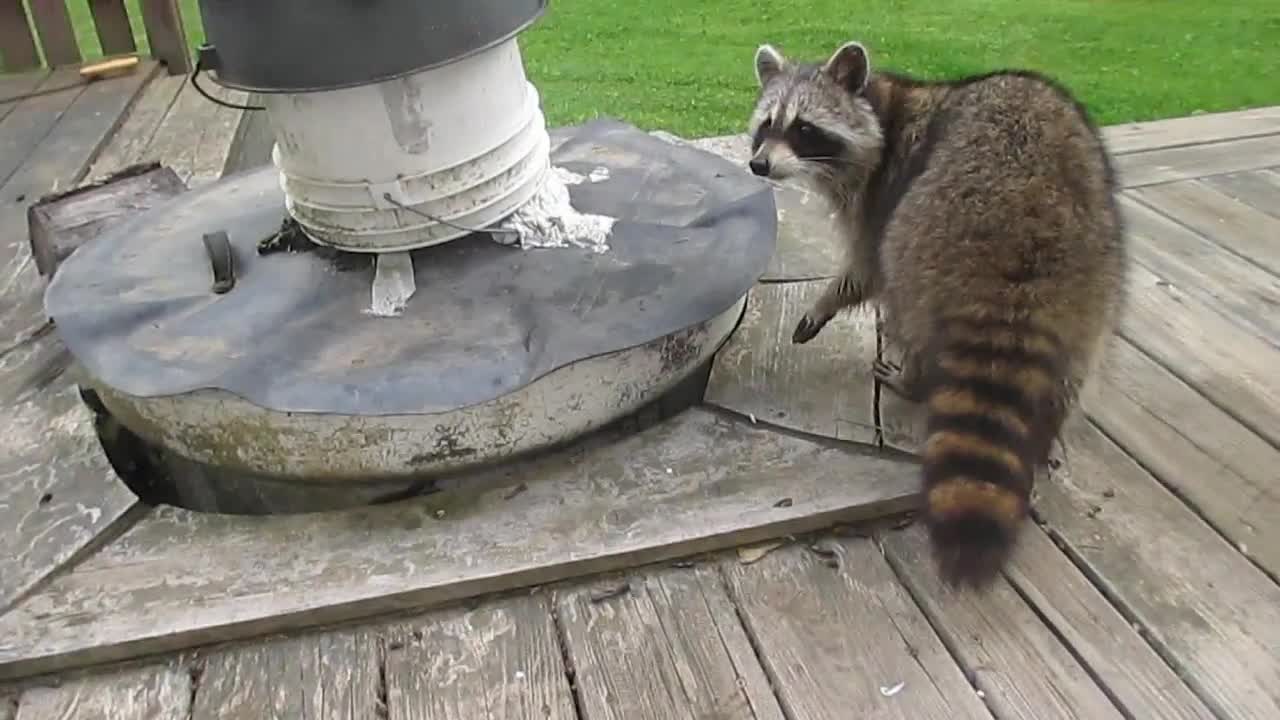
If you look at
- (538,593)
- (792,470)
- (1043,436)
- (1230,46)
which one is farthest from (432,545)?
(1230,46)

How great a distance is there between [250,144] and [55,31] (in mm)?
1294

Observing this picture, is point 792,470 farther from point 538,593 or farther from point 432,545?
point 432,545

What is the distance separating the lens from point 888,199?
7.52 feet

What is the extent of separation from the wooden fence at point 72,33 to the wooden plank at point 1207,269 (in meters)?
3.83

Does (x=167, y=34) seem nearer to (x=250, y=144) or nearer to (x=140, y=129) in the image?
(x=140, y=129)

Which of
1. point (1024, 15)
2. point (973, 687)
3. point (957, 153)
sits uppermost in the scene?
point (957, 153)

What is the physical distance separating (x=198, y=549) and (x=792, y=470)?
1076mm

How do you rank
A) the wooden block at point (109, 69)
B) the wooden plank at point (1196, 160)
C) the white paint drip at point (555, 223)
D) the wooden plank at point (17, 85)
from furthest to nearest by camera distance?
the wooden block at point (109, 69), the wooden plank at point (17, 85), the wooden plank at point (1196, 160), the white paint drip at point (555, 223)

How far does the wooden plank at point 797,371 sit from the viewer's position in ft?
7.09

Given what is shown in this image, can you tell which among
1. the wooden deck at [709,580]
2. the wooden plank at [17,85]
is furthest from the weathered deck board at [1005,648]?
the wooden plank at [17,85]

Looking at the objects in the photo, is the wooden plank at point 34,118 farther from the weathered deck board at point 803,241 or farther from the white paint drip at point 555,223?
the weathered deck board at point 803,241

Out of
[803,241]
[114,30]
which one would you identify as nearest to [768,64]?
[803,241]

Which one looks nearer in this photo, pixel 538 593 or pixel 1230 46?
pixel 538 593

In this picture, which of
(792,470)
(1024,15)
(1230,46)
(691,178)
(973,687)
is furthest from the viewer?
(1024,15)
